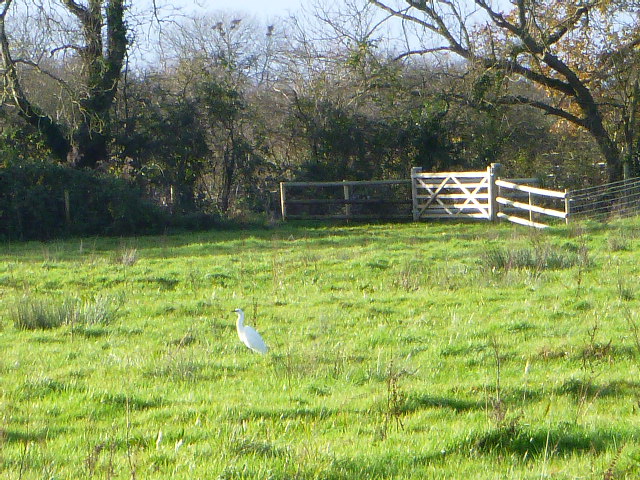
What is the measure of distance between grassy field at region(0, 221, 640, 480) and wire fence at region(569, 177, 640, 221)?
18.6ft

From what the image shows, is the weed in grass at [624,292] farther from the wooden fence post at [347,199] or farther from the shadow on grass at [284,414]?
the wooden fence post at [347,199]

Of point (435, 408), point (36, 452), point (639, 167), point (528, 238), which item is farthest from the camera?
point (639, 167)

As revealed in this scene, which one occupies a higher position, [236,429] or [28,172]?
[28,172]

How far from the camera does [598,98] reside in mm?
27469

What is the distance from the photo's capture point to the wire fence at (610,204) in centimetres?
2100

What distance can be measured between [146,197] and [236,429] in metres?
20.3

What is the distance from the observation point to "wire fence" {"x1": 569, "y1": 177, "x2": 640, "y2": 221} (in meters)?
21.0

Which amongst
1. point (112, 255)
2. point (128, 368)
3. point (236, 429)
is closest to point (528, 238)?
point (112, 255)

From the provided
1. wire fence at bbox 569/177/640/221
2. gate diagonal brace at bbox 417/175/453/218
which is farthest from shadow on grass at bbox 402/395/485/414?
gate diagonal brace at bbox 417/175/453/218

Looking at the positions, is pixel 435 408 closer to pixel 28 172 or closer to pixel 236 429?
pixel 236 429

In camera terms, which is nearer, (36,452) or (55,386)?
(36,452)

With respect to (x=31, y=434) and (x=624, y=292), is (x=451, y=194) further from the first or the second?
(x=31, y=434)

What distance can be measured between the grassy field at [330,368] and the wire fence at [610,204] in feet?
18.6

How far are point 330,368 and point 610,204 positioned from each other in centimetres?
1821
